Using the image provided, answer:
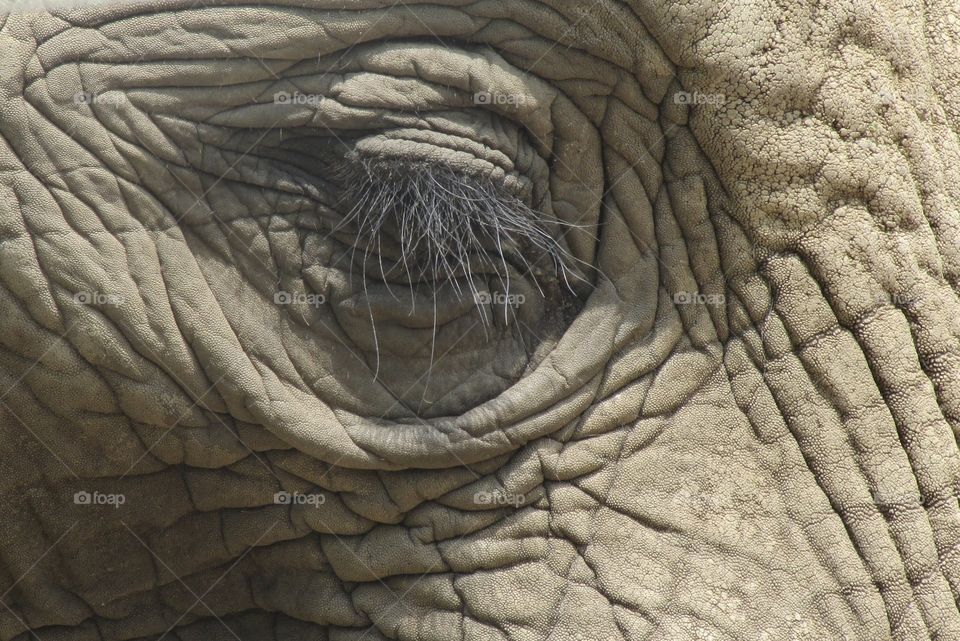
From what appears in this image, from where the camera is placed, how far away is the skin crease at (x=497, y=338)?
278 cm

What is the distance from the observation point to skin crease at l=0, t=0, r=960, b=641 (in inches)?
109

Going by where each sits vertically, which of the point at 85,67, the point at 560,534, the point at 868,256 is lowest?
the point at 560,534

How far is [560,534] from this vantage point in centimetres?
291

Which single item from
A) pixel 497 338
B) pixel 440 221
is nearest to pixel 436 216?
pixel 440 221

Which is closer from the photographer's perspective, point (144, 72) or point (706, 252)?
point (144, 72)

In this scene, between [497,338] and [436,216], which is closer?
[436,216]

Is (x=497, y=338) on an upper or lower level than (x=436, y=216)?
lower

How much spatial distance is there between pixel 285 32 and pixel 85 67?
472 millimetres

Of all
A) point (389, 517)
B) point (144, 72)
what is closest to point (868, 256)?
point (389, 517)

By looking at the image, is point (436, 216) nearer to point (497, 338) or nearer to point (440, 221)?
point (440, 221)

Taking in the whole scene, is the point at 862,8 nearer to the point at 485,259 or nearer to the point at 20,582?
the point at 485,259

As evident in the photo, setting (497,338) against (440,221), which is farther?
(497,338)

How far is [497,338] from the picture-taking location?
2.98 metres

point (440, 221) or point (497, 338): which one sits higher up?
point (440, 221)
